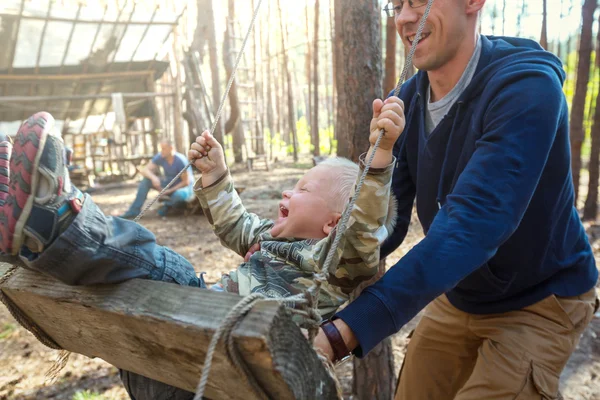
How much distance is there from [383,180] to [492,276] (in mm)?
585

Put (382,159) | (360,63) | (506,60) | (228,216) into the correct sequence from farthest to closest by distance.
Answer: (360,63)
(228,216)
(506,60)
(382,159)

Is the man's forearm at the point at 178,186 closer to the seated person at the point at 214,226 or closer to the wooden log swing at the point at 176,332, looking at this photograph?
the seated person at the point at 214,226

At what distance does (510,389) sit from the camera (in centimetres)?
172

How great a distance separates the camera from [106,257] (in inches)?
55.1

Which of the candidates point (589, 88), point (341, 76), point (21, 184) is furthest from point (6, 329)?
point (589, 88)

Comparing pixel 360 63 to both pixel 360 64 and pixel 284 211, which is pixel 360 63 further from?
pixel 284 211

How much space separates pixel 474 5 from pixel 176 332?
4.89 feet

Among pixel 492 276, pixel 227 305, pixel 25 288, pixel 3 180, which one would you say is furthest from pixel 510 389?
pixel 3 180

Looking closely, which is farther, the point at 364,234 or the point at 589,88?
the point at 589,88

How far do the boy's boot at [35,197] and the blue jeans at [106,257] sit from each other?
36mm

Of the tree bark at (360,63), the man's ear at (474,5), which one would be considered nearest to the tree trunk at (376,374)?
the tree bark at (360,63)

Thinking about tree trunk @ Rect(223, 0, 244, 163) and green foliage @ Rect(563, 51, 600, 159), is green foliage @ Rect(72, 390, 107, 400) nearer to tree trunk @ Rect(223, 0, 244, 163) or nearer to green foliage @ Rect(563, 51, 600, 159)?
green foliage @ Rect(563, 51, 600, 159)

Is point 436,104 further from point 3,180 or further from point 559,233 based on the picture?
point 3,180

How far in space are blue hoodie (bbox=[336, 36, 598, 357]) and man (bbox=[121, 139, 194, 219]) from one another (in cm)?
693
